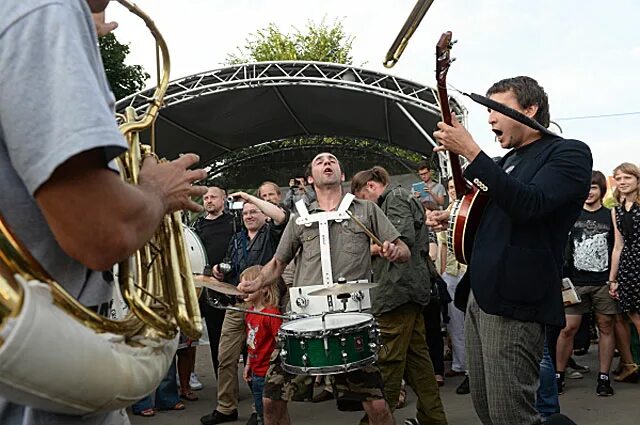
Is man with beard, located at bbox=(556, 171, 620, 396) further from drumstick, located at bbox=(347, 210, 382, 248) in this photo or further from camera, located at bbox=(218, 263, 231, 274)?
camera, located at bbox=(218, 263, 231, 274)

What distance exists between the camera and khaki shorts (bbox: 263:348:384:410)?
4.25m

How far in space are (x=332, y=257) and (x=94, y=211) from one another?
351 cm

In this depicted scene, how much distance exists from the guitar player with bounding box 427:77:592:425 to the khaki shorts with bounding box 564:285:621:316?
325cm

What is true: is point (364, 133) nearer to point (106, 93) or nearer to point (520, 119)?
point (520, 119)

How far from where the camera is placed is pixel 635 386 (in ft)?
20.6

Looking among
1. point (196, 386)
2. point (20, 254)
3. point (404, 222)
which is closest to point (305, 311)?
point (404, 222)

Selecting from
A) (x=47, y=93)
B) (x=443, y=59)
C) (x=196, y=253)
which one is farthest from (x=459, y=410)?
(x=47, y=93)

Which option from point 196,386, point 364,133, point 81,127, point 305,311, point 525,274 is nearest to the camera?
point 81,127

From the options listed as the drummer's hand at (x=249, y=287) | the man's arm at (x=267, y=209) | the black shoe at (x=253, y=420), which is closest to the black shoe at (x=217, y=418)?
the black shoe at (x=253, y=420)

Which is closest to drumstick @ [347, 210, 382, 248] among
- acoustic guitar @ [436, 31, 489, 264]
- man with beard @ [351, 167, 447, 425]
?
man with beard @ [351, 167, 447, 425]

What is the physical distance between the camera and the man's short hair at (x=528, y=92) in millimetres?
3406

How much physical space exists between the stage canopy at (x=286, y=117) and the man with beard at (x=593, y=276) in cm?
459

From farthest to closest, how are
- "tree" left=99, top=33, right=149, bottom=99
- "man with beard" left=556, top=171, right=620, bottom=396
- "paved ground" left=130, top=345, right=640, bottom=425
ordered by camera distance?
1. "tree" left=99, top=33, right=149, bottom=99
2. "man with beard" left=556, top=171, right=620, bottom=396
3. "paved ground" left=130, top=345, right=640, bottom=425

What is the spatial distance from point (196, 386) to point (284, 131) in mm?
11396
